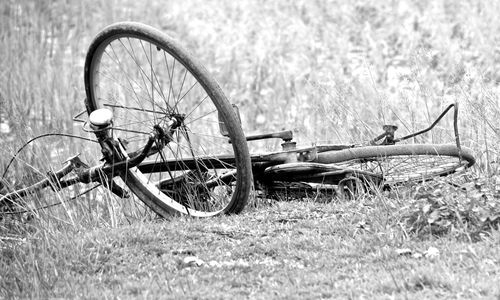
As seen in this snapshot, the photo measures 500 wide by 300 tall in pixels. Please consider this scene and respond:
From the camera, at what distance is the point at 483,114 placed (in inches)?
196

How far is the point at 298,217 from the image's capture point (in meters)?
4.35

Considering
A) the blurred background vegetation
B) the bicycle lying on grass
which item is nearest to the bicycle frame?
the bicycle lying on grass

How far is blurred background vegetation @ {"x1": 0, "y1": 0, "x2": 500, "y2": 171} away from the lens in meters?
7.45

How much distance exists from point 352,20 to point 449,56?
214 centimetres

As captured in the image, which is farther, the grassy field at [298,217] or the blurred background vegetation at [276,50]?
the blurred background vegetation at [276,50]

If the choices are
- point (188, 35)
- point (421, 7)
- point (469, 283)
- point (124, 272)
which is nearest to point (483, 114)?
point (469, 283)

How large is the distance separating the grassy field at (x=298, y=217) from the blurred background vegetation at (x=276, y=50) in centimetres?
3

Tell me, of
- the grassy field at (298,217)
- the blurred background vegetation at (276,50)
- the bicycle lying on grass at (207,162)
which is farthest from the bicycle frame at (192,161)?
the blurred background vegetation at (276,50)

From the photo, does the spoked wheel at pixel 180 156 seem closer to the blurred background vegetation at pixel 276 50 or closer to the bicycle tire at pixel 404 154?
the bicycle tire at pixel 404 154

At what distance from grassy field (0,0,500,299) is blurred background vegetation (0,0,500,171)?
0.03 metres

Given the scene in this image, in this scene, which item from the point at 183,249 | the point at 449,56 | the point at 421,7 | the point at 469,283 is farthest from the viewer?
the point at 421,7

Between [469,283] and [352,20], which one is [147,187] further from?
[352,20]

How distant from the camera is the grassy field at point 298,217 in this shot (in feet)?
11.4

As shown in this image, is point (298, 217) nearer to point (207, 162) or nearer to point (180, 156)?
point (207, 162)
